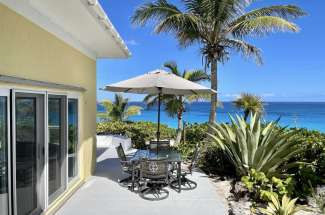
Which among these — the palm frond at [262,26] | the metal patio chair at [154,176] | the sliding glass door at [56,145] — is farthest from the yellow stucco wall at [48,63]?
the palm frond at [262,26]

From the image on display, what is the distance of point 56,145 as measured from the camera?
18.9 ft

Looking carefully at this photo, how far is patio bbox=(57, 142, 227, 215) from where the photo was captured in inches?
219

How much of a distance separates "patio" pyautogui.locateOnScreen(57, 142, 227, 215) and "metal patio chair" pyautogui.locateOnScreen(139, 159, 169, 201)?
18 centimetres

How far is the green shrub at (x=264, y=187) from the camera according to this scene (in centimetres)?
599

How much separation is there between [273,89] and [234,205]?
10358 centimetres

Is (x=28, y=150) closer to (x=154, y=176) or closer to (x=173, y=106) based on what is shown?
(x=154, y=176)

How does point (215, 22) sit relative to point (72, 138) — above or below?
above

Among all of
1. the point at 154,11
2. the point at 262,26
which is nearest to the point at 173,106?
the point at 154,11

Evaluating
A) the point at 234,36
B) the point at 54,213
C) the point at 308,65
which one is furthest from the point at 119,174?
the point at 308,65

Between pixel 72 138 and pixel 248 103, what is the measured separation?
1143cm

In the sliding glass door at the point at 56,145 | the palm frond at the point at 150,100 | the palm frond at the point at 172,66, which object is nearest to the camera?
the sliding glass door at the point at 56,145

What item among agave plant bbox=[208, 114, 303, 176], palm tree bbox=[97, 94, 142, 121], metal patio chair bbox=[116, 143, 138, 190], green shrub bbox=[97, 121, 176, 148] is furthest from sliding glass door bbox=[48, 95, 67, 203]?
palm tree bbox=[97, 94, 142, 121]

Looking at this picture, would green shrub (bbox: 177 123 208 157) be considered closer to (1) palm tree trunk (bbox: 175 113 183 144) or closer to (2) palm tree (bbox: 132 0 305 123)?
(1) palm tree trunk (bbox: 175 113 183 144)

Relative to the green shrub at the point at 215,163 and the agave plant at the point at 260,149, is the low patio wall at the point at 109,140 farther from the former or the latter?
the agave plant at the point at 260,149
